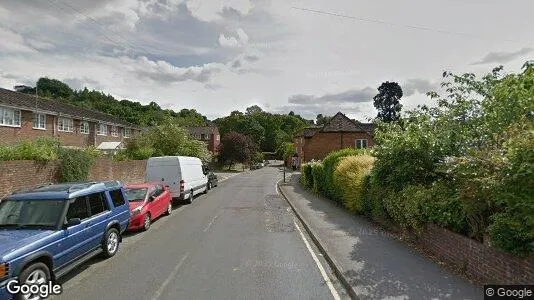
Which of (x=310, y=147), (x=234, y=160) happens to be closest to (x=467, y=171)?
(x=310, y=147)

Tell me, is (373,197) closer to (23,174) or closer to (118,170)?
(23,174)

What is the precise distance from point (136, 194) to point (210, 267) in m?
6.32

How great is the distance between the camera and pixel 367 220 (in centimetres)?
1276

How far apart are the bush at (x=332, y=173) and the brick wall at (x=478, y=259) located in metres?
8.63

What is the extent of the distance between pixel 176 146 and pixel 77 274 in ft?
86.6

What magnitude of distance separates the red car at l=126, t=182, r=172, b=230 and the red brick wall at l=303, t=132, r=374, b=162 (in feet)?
110

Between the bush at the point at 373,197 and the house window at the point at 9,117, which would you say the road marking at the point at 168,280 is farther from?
the house window at the point at 9,117

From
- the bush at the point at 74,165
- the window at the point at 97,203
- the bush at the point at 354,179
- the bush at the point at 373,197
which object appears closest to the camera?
the window at the point at 97,203

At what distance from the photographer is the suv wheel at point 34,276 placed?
17.8 ft

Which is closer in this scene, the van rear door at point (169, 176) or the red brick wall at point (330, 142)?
the van rear door at point (169, 176)

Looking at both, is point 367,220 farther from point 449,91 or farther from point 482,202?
point 482,202

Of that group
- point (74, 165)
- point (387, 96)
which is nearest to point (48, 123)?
point (74, 165)

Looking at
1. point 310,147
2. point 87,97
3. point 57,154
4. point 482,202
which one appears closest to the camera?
point 482,202

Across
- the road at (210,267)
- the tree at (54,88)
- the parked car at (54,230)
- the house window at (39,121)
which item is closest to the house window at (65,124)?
the house window at (39,121)
